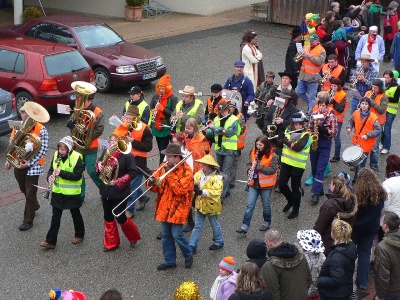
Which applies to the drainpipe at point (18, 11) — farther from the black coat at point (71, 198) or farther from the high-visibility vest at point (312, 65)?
the black coat at point (71, 198)

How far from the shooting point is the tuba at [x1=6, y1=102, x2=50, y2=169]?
983 centimetres

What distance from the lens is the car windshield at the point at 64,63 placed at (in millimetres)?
14531

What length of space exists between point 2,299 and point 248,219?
335cm

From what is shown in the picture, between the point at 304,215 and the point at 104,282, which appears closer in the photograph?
the point at 104,282

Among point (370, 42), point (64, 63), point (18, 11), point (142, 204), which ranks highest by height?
point (370, 42)

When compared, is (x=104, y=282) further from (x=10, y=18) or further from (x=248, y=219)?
(x=10, y=18)

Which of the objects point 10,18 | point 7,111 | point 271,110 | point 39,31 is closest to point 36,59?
point 7,111

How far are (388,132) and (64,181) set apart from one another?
616cm

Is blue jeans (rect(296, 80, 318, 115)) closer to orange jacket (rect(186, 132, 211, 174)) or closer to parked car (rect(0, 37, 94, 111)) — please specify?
parked car (rect(0, 37, 94, 111))

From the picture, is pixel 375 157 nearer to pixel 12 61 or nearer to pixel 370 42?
pixel 370 42

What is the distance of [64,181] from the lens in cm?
934

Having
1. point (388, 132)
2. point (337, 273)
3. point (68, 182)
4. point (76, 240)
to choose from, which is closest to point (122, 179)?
point (68, 182)

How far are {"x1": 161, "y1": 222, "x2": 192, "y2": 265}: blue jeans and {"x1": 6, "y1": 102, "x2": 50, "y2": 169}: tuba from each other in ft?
7.29

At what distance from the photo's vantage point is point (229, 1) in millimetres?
26062
